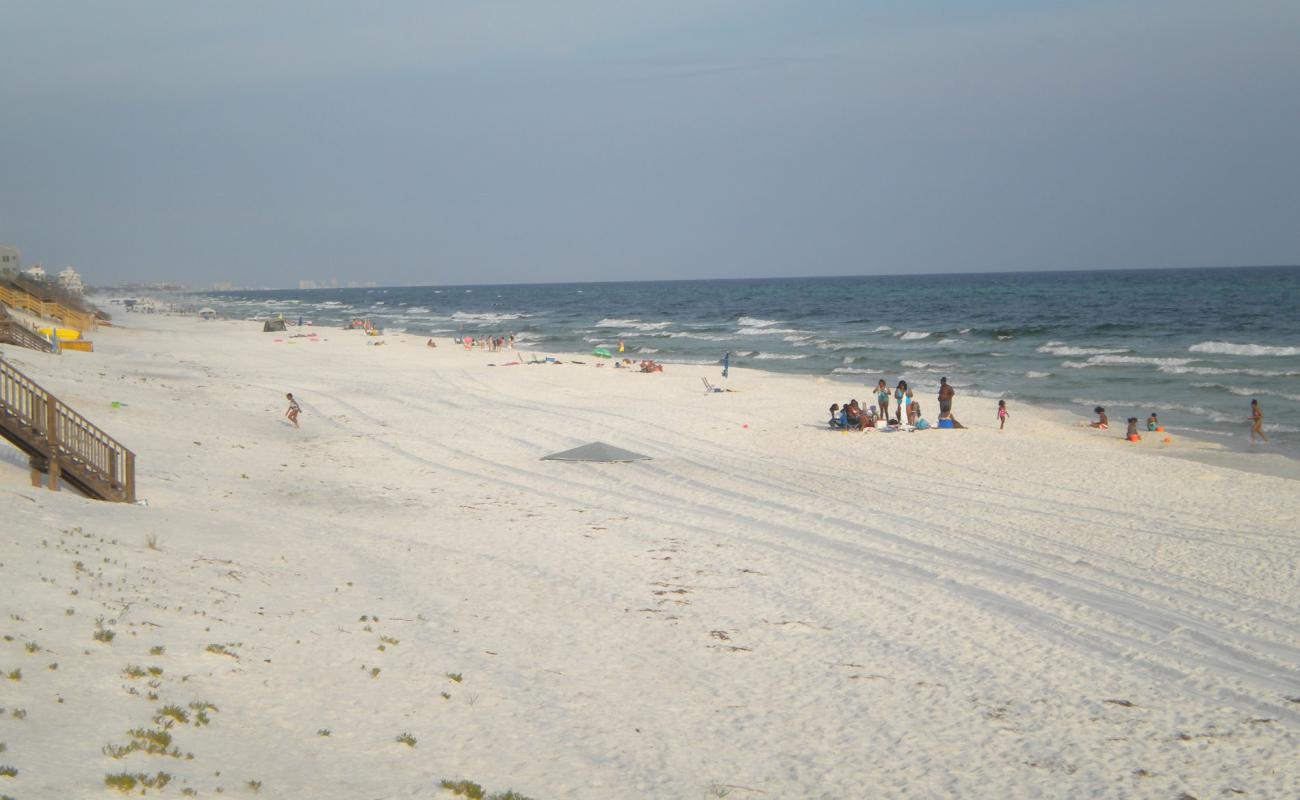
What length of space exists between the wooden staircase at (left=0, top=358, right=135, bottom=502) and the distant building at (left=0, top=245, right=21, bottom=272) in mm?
73786

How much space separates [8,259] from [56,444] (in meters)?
79.9

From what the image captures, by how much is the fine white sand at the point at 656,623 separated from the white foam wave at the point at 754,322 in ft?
182

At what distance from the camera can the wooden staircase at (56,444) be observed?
13336mm

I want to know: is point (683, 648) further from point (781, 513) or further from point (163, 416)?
point (163, 416)

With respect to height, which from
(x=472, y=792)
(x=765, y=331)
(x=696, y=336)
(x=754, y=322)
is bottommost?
(x=472, y=792)

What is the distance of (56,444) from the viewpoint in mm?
13555

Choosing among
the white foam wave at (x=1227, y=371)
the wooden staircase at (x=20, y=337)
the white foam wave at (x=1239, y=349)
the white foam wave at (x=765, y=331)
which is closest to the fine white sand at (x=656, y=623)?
the wooden staircase at (x=20, y=337)

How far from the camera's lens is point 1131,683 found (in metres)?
9.80

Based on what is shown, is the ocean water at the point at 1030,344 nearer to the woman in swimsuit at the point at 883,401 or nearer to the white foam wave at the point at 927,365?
the white foam wave at the point at 927,365

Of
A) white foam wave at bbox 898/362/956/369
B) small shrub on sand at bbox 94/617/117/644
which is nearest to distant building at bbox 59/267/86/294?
white foam wave at bbox 898/362/956/369

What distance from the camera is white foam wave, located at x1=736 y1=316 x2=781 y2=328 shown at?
7700 cm

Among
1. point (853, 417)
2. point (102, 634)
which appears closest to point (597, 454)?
point (853, 417)

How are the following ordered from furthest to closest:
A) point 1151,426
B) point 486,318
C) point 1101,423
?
point 486,318
point 1101,423
point 1151,426

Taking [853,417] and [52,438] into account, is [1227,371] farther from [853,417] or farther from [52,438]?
[52,438]
